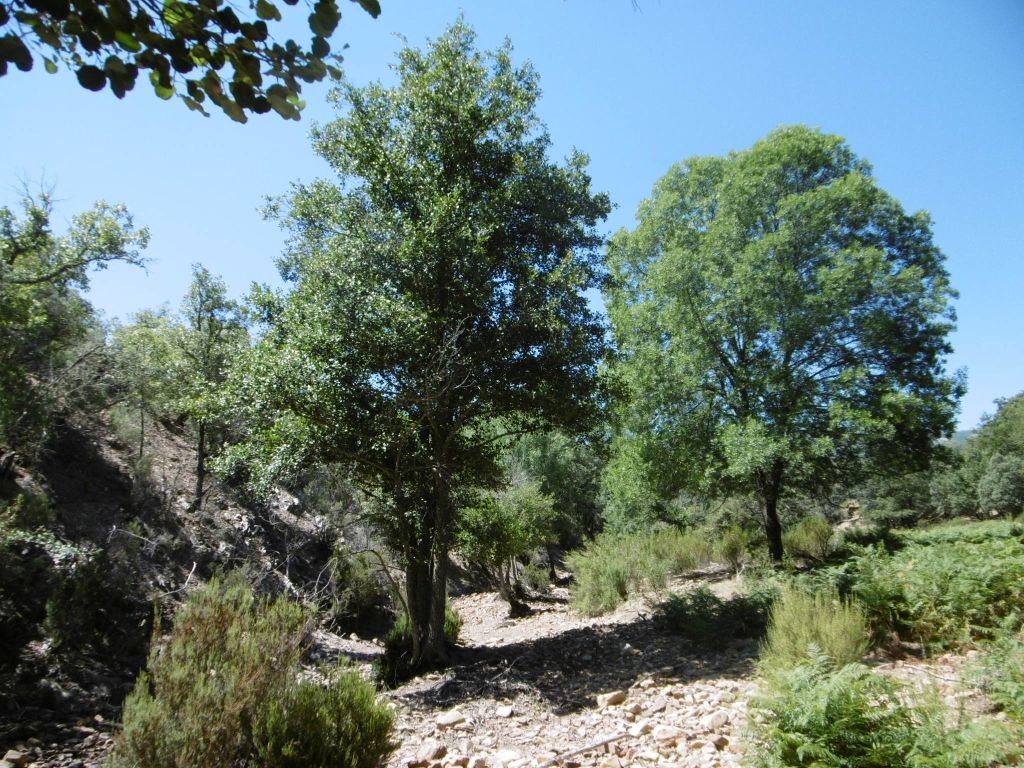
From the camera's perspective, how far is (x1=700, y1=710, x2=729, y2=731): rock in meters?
4.10

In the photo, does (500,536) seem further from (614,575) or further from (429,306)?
(429,306)

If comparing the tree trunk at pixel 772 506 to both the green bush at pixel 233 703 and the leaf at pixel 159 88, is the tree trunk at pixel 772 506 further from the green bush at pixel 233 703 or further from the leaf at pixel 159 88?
the leaf at pixel 159 88

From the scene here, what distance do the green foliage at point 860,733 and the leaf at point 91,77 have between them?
4.07m

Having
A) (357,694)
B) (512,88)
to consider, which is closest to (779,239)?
(512,88)

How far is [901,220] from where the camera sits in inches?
475

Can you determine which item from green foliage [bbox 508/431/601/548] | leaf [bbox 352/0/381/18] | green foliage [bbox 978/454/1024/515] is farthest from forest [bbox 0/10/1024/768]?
green foliage [bbox 978/454/1024/515]

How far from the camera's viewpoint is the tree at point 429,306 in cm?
693

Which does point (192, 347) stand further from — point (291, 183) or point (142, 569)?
point (291, 183)

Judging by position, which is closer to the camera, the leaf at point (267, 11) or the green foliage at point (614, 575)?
the leaf at point (267, 11)

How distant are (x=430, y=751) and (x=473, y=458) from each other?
4.49m

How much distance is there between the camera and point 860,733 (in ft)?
9.60

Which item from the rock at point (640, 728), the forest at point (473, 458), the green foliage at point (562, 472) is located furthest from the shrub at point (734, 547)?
the rock at point (640, 728)

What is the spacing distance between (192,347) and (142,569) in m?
6.18

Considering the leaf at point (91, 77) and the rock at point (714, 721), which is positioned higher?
the leaf at point (91, 77)
